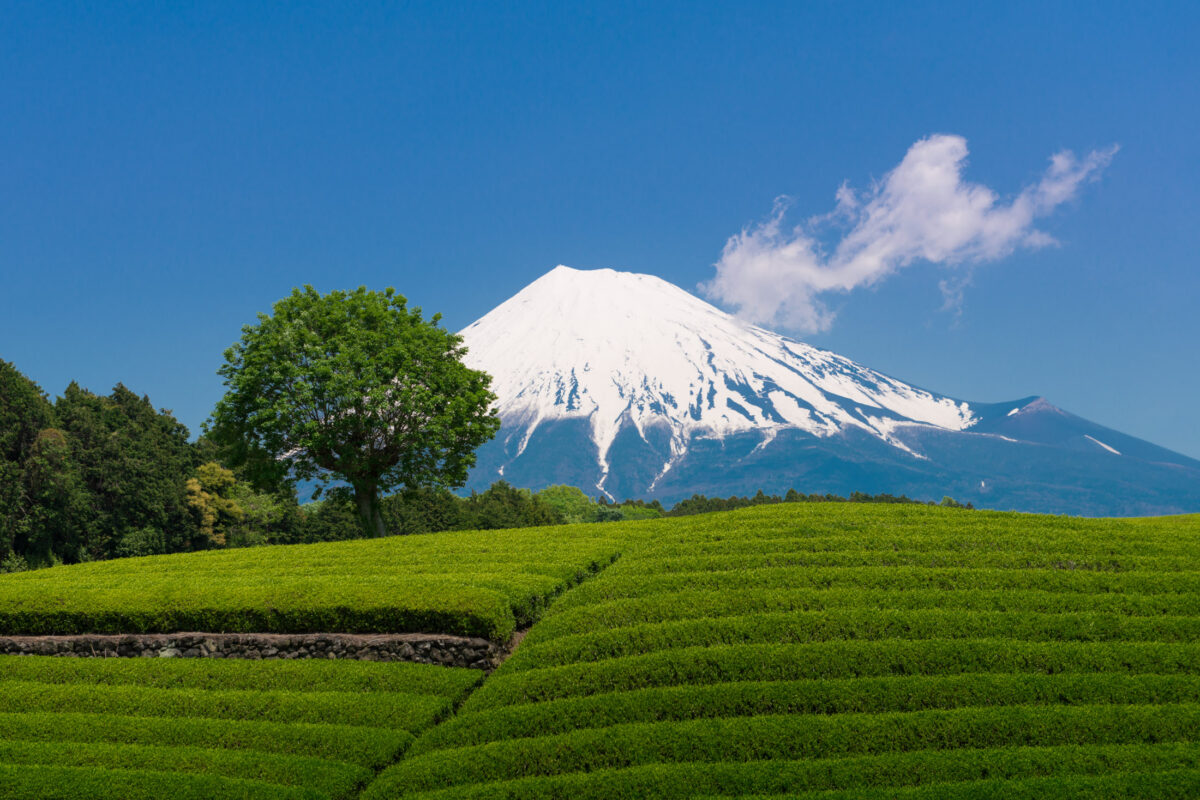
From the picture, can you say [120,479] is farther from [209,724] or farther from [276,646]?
[209,724]

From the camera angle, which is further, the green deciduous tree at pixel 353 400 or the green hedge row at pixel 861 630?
the green deciduous tree at pixel 353 400

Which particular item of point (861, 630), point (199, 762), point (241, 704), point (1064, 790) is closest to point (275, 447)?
point (241, 704)

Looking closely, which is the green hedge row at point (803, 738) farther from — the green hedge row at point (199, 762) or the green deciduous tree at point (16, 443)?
the green deciduous tree at point (16, 443)

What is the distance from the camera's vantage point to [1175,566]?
13.8m

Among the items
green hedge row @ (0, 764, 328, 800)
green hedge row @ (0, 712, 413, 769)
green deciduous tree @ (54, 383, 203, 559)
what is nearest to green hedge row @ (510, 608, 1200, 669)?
green hedge row @ (0, 712, 413, 769)

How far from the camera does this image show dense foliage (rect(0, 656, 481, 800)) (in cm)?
902

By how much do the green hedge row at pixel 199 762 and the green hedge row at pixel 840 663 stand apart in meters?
2.15

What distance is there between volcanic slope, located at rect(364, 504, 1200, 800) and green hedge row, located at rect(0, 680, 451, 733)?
3.02 feet

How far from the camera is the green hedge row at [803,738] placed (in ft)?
28.4

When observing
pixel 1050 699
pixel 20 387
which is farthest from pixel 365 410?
pixel 20 387

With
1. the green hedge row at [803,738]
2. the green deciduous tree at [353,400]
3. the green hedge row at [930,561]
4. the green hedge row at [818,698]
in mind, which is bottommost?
the green hedge row at [803,738]

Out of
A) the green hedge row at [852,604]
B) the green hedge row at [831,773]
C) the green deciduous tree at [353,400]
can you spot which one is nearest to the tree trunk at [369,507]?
the green deciduous tree at [353,400]

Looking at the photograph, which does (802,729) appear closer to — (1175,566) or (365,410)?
(1175,566)

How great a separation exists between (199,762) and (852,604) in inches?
421
